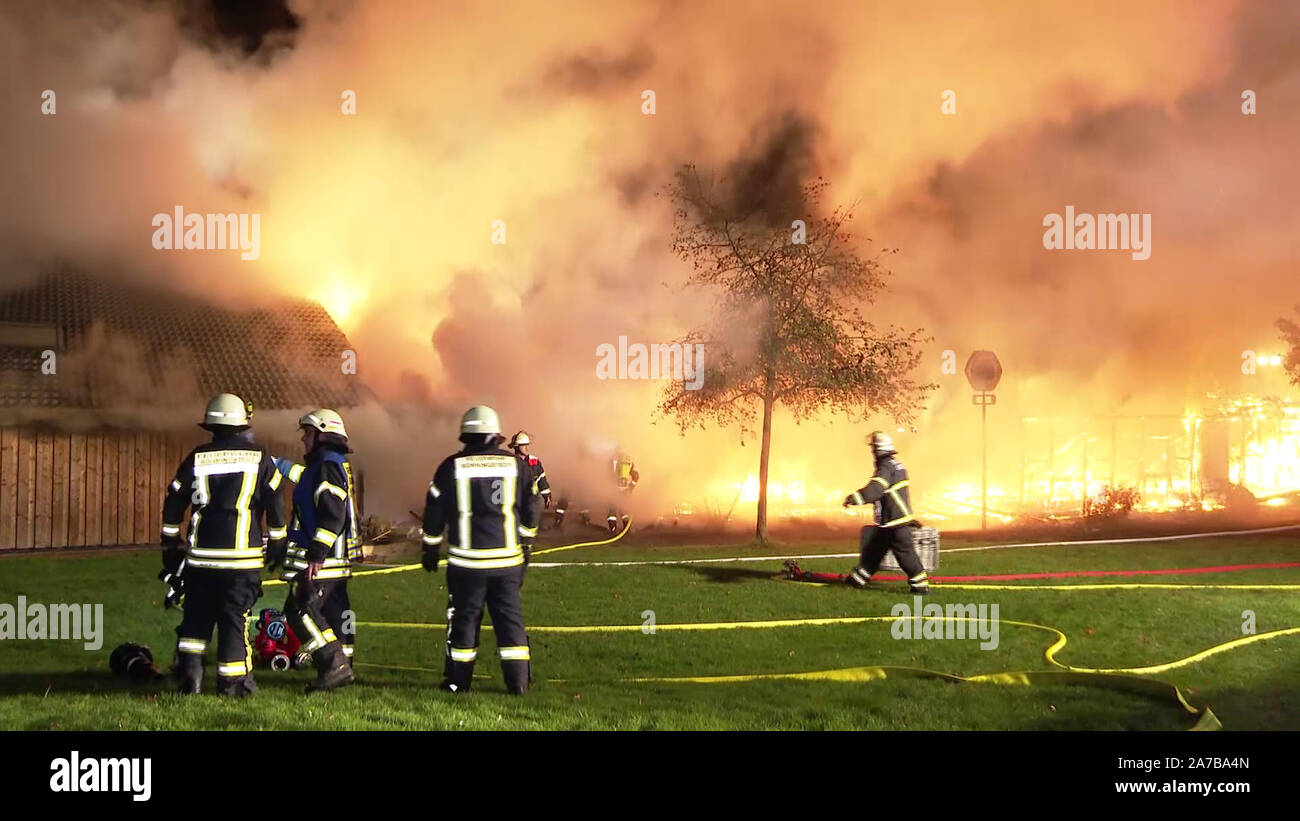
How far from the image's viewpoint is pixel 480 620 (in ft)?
26.3

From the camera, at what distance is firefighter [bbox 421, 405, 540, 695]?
26.3ft

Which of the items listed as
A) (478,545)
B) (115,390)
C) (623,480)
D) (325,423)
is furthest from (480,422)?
(623,480)

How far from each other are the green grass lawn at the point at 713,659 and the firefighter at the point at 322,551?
1.32 ft

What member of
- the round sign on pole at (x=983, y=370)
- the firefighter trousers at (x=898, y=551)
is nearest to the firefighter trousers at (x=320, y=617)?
the firefighter trousers at (x=898, y=551)

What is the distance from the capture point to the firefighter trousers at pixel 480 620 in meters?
8.04

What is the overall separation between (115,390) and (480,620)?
18353 millimetres

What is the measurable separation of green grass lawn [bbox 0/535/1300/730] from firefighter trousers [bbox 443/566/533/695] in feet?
0.96

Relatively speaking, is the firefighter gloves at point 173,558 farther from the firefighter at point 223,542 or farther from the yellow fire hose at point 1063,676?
the yellow fire hose at point 1063,676

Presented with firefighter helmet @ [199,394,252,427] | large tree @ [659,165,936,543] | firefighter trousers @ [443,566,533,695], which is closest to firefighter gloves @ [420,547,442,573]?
firefighter trousers @ [443,566,533,695]

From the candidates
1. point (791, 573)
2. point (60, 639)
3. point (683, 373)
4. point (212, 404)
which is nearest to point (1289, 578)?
point (791, 573)

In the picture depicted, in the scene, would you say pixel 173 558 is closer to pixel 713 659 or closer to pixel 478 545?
pixel 478 545

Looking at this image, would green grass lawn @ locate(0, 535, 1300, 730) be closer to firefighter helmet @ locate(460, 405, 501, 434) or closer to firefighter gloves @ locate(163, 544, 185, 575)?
firefighter gloves @ locate(163, 544, 185, 575)

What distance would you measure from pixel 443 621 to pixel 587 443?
1757 centimetres

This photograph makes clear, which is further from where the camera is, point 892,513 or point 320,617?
point 892,513
